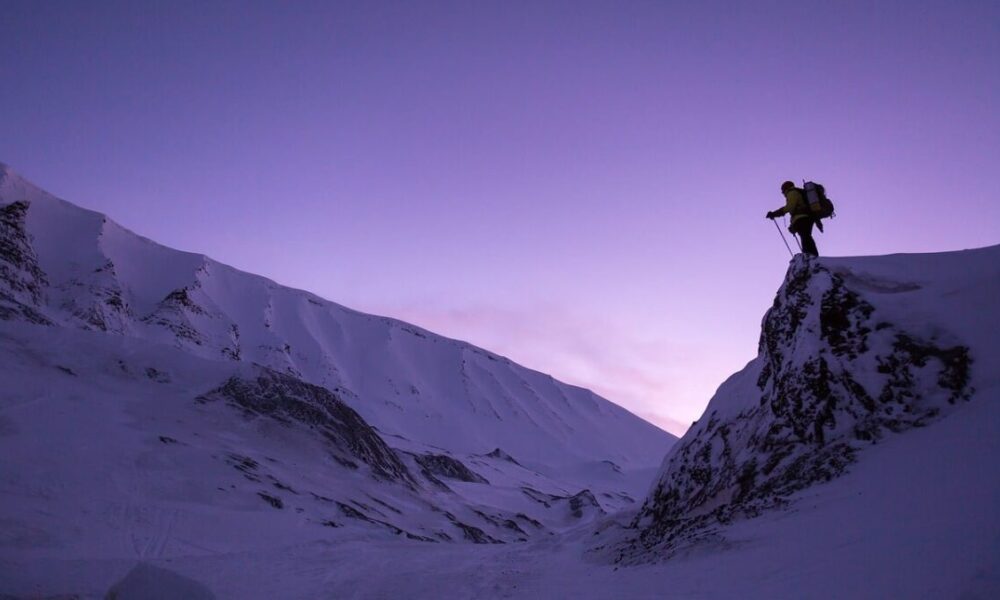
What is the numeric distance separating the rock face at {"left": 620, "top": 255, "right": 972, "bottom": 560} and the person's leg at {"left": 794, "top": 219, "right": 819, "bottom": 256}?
1.98 feet

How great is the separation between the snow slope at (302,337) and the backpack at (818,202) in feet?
206

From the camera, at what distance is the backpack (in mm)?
14242

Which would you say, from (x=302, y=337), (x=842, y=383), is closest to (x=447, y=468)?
(x=842, y=383)

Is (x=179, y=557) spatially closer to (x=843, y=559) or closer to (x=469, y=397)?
(x=843, y=559)

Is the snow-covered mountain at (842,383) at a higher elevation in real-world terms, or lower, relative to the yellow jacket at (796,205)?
lower

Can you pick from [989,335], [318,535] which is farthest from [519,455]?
[989,335]

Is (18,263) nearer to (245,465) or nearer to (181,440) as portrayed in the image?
(181,440)

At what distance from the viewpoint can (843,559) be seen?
6844 mm

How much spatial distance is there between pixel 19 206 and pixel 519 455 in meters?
88.2

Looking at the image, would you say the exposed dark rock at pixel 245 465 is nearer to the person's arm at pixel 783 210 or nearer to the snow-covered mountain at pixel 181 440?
the snow-covered mountain at pixel 181 440

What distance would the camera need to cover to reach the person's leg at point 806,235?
1463cm

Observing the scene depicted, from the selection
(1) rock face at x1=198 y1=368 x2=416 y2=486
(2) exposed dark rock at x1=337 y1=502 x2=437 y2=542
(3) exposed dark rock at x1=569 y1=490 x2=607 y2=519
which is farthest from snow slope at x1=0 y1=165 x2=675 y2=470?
(2) exposed dark rock at x1=337 y1=502 x2=437 y2=542

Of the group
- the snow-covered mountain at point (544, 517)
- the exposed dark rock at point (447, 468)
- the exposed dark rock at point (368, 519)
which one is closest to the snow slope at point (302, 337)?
the exposed dark rock at point (447, 468)

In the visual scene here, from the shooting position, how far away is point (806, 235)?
14766 mm
